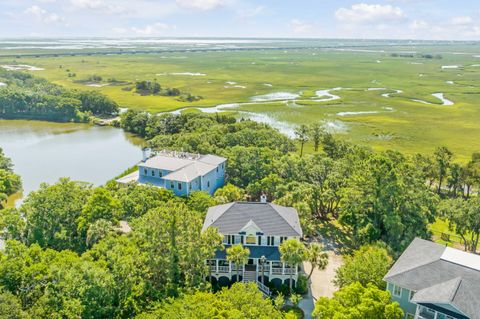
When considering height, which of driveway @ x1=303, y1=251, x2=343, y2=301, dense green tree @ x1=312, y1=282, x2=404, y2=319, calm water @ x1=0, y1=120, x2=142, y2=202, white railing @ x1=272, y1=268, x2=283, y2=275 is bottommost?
driveway @ x1=303, y1=251, x2=343, y2=301

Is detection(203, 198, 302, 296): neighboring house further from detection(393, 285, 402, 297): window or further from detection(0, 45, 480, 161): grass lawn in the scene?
detection(0, 45, 480, 161): grass lawn

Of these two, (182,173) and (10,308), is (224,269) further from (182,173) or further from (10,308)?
(10,308)

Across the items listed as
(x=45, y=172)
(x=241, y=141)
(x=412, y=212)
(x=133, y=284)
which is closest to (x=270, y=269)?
(x=133, y=284)

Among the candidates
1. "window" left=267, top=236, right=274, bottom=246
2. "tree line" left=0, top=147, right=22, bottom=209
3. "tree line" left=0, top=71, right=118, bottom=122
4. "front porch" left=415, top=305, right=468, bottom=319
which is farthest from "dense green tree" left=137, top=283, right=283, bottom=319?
"tree line" left=0, top=71, right=118, bottom=122

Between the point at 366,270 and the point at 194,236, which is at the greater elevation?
the point at 194,236

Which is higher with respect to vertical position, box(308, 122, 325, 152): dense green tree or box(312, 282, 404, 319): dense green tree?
box(308, 122, 325, 152): dense green tree

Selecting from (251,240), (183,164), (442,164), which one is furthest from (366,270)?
(442,164)
